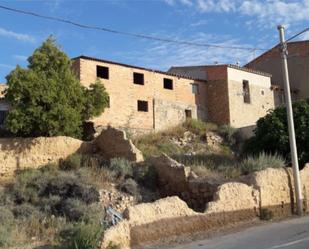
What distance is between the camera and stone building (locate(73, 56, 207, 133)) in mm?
35594

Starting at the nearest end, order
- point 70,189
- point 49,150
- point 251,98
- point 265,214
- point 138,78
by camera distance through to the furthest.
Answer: point 265,214
point 70,189
point 49,150
point 138,78
point 251,98

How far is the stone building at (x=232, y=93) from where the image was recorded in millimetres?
43406

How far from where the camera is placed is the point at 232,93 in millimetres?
43875

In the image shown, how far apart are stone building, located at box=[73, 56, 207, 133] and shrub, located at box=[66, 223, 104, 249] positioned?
2148cm

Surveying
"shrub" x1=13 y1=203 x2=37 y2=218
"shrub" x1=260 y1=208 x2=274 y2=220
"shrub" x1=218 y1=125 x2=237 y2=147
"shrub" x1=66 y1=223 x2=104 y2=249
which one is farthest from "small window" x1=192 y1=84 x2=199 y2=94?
"shrub" x1=66 y1=223 x2=104 y2=249

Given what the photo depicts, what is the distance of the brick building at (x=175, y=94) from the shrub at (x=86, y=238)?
21.6 meters

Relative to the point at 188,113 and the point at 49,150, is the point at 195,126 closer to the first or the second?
the point at 188,113

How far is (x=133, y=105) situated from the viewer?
3784cm

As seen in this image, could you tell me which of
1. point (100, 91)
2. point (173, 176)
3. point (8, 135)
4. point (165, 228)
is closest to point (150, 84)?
point (100, 91)

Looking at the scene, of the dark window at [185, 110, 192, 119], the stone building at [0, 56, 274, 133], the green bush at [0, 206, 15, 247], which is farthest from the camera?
the dark window at [185, 110, 192, 119]

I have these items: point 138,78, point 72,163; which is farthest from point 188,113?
point 72,163

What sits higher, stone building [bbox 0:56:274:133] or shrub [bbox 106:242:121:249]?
stone building [bbox 0:56:274:133]

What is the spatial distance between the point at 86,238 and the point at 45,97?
53.0 ft

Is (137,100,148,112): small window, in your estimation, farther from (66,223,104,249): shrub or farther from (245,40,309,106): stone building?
(66,223,104,249): shrub
